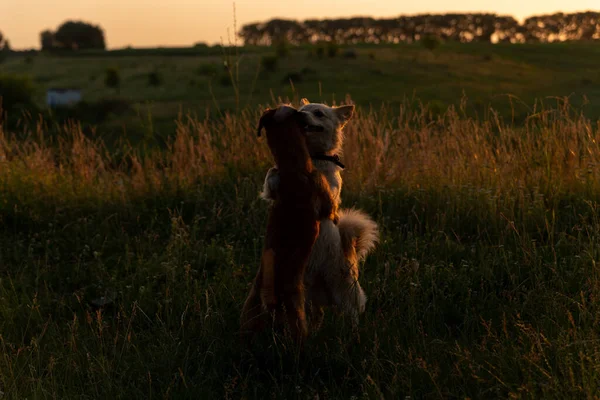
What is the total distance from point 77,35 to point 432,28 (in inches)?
2422

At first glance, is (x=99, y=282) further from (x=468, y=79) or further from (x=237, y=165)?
(x=468, y=79)

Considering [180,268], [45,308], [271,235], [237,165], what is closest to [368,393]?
[271,235]

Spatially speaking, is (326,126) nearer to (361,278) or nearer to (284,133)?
(284,133)

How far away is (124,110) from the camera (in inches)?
1505

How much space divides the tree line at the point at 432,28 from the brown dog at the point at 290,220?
276 feet

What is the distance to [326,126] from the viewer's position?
3461 mm

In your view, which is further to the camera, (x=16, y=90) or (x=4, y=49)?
(x=4, y=49)

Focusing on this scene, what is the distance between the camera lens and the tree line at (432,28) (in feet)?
296

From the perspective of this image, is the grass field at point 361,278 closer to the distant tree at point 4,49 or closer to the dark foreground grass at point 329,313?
the dark foreground grass at point 329,313

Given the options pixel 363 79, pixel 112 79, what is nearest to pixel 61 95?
pixel 112 79

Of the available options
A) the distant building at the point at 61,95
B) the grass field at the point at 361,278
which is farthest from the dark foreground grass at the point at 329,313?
the distant building at the point at 61,95

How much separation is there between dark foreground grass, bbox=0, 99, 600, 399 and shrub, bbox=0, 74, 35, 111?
112ft

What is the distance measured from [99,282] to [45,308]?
19.6 inches

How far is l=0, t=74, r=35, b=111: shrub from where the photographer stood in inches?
1492
